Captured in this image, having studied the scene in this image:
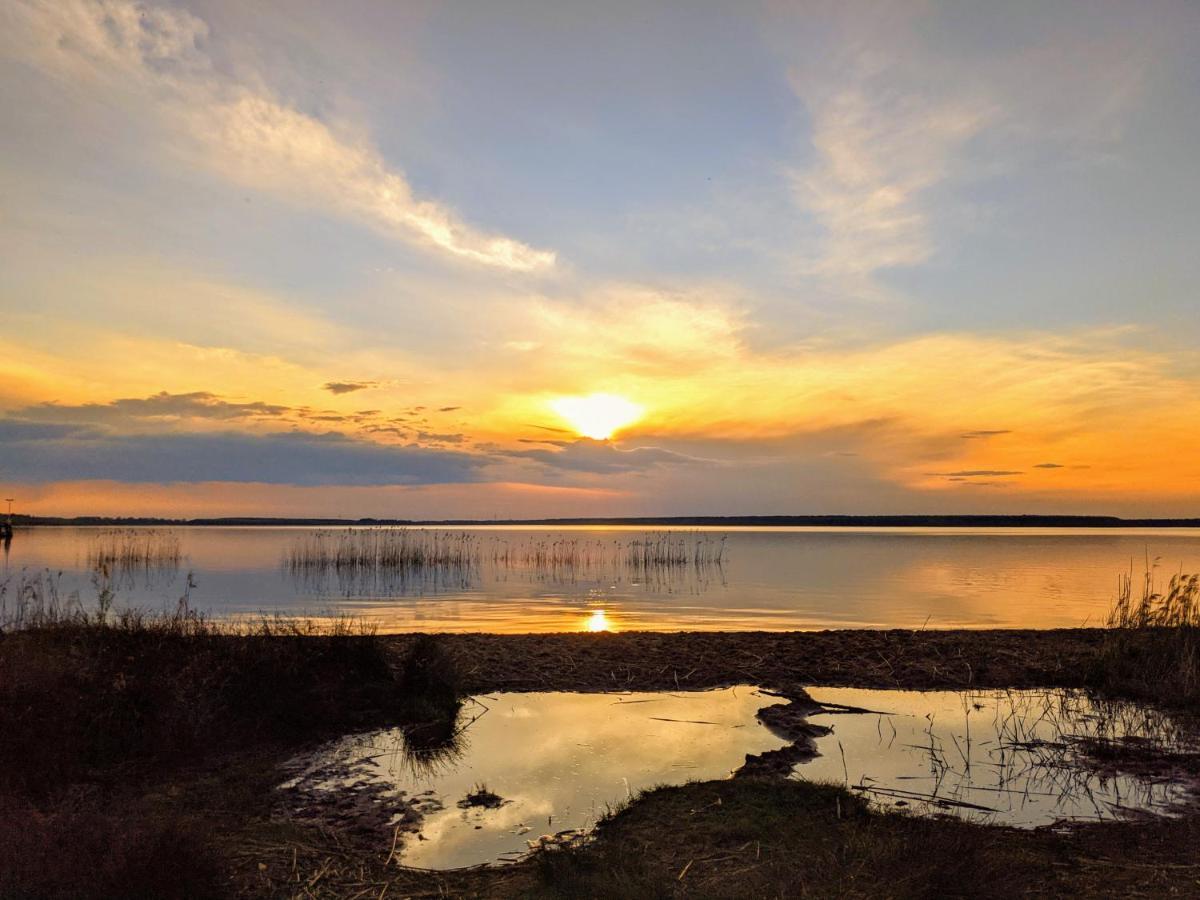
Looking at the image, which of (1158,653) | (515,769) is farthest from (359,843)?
(1158,653)

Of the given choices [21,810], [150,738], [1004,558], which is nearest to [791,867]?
[21,810]

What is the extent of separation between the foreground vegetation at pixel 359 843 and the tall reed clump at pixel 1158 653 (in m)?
0.06

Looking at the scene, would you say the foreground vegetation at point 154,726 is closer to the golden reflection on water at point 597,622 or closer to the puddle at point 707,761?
the puddle at point 707,761

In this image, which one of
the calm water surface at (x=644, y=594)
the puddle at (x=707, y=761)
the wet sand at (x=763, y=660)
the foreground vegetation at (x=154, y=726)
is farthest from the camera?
the calm water surface at (x=644, y=594)

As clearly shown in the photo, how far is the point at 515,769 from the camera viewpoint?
30.5ft

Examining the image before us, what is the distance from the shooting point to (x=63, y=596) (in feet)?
104

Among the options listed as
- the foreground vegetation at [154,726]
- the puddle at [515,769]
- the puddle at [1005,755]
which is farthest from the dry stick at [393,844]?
the puddle at [1005,755]

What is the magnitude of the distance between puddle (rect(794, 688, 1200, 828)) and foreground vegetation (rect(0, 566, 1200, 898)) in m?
0.86

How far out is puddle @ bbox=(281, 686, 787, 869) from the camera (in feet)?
24.2

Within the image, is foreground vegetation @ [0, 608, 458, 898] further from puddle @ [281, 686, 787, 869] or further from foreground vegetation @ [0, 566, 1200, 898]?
puddle @ [281, 686, 787, 869]

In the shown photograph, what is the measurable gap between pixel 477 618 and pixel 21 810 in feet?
69.1

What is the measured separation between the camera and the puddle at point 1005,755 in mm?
8062

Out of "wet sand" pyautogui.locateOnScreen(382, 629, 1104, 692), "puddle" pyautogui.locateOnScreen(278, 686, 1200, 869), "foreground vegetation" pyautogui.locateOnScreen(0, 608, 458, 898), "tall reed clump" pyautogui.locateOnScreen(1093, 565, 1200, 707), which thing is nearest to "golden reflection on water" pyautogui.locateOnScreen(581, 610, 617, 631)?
"wet sand" pyautogui.locateOnScreen(382, 629, 1104, 692)

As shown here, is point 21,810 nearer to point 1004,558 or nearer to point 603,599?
point 603,599
